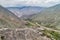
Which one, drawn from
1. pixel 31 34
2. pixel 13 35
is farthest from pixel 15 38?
pixel 31 34

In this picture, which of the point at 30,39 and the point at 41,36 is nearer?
the point at 30,39

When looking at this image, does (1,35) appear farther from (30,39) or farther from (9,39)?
(30,39)

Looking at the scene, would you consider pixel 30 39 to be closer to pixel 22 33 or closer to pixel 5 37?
pixel 22 33

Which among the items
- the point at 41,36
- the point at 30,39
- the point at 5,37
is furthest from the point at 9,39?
the point at 41,36

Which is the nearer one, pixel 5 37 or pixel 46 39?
pixel 5 37

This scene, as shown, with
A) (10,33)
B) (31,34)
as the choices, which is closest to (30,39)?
(31,34)

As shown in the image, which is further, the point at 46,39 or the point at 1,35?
the point at 46,39

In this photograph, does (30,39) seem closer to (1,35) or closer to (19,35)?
(19,35)
